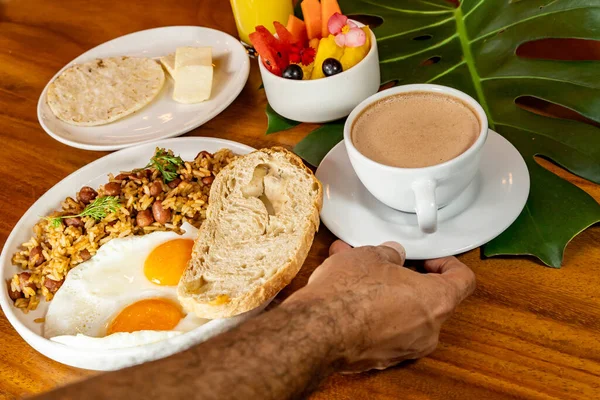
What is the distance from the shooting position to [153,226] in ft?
5.20

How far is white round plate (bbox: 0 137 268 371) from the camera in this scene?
1.27 m

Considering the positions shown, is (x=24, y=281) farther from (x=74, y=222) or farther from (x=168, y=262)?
(x=168, y=262)

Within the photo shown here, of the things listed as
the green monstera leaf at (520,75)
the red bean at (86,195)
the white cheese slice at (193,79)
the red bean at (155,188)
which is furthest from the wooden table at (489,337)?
the red bean at (155,188)

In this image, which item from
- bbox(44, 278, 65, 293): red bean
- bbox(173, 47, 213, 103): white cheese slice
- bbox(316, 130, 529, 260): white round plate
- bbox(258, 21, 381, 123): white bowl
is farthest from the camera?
bbox(173, 47, 213, 103): white cheese slice

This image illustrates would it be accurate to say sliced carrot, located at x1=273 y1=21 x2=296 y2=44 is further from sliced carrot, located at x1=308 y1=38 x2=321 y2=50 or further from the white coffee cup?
the white coffee cup

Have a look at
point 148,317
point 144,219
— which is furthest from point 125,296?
point 144,219

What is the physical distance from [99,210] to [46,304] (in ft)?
0.85

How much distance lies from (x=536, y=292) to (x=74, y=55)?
189 cm

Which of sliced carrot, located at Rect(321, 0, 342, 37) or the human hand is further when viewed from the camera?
sliced carrot, located at Rect(321, 0, 342, 37)

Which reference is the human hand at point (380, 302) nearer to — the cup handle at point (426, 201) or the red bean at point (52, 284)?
the cup handle at point (426, 201)

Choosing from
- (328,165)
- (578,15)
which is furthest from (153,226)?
(578,15)

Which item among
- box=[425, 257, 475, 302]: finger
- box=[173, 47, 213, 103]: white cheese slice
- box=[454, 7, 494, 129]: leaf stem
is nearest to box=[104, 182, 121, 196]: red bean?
box=[173, 47, 213, 103]: white cheese slice

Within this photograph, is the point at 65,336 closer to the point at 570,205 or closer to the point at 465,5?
the point at 570,205

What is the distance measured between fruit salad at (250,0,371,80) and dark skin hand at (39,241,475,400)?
25.4 inches
